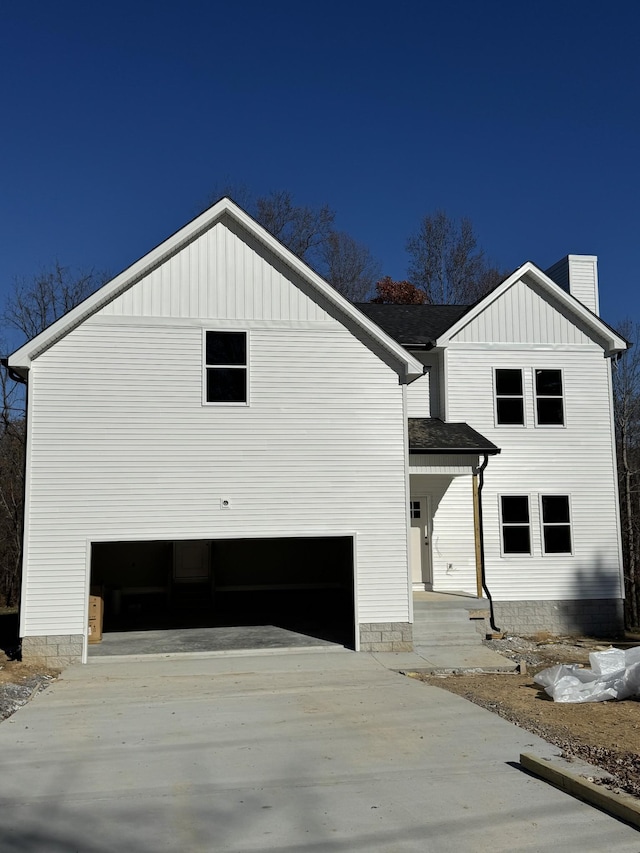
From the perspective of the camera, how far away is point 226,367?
45.7ft

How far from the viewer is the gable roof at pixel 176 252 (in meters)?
13.3

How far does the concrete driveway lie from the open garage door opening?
626 cm

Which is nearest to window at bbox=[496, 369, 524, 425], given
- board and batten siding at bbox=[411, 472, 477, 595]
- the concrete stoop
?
board and batten siding at bbox=[411, 472, 477, 595]

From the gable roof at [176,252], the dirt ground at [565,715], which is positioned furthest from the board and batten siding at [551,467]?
the gable roof at [176,252]

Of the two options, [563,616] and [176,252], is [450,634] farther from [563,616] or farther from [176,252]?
[176,252]

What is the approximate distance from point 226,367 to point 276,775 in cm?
847

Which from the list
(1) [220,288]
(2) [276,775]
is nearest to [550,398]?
(1) [220,288]

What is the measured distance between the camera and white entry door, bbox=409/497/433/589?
56.0 ft

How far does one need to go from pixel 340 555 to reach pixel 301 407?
24.1 ft

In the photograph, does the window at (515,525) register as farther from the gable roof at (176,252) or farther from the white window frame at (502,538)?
the gable roof at (176,252)

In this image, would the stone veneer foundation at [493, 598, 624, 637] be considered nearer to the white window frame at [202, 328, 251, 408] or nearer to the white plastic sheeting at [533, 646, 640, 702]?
the white plastic sheeting at [533, 646, 640, 702]

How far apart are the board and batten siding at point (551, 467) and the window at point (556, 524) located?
0.43 feet

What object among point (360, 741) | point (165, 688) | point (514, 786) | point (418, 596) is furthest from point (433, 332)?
point (514, 786)

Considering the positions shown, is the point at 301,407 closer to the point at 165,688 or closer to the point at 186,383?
the point at 186,383
